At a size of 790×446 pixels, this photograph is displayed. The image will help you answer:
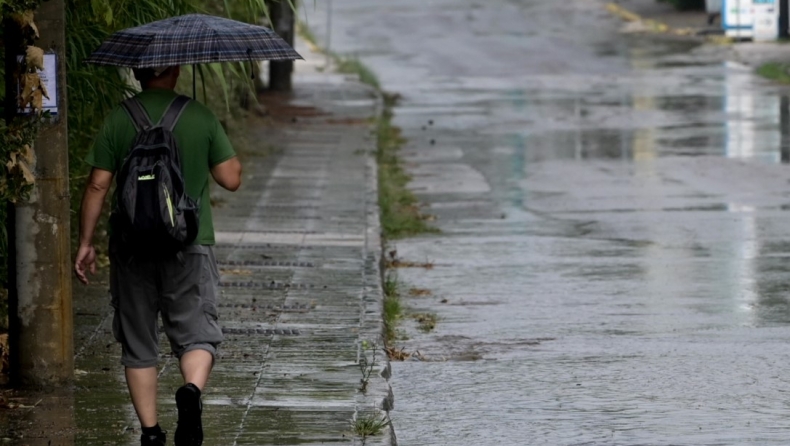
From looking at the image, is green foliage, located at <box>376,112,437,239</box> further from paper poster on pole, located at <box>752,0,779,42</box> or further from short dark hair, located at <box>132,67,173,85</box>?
paper poster on pole, located at <box>752,0,779,42</box>

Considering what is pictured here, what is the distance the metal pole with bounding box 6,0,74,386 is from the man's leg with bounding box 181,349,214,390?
4.26ft

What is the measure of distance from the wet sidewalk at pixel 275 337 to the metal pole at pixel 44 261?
0.21m

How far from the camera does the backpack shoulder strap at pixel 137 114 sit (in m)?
6.25

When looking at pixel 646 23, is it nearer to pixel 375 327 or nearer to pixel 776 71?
pixel 776 71

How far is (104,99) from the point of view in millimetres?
9367

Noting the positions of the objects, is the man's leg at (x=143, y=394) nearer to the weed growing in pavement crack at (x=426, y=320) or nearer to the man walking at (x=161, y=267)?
the man walking at (x=161, y=267)

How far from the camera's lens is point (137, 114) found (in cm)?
629

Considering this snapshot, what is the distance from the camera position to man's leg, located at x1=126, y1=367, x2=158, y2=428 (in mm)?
6398

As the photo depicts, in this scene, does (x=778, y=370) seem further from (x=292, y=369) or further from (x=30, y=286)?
(x=30, y=286)

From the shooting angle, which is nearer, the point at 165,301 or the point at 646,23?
the point at 165,301

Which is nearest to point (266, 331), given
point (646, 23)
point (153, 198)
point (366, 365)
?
point (366, 365)

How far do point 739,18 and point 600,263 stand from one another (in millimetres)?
27228

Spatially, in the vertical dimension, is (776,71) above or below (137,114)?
below

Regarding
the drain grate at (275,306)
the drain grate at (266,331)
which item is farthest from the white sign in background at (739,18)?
the drain grate at (266,331)
